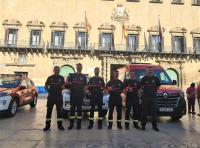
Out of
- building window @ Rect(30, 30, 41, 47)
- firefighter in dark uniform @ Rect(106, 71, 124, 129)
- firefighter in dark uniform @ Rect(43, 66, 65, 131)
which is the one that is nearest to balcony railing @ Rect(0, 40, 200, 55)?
building window @ Rect(30, 30, 41, 47)

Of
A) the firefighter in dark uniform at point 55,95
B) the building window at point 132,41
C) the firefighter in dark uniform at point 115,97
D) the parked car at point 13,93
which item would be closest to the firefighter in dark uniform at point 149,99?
the firefighter in dark uniform at point 115,97

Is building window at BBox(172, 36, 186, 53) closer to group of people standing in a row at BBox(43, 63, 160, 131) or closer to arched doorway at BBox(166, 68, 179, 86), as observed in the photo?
arched doorway at BBox(166, 68, 179, 86)

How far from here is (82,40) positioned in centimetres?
3591

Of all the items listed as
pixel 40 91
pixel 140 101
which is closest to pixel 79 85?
pixel 140 101

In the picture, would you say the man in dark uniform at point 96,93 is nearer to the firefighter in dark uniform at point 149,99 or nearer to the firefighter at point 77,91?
the firefighter at point 77,91

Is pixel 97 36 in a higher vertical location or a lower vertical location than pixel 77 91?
higher

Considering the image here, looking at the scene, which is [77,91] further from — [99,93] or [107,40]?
[107,40]

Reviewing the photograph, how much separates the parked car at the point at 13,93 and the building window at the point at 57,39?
20413mm

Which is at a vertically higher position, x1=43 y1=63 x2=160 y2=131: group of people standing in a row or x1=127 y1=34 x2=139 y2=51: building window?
x1=127 y1=34 x2=139 y2=51: building window

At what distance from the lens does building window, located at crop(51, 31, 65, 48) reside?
3538 centimetres

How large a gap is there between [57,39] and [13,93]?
24.0 m

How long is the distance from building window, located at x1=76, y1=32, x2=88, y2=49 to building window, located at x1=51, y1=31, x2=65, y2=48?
167cm

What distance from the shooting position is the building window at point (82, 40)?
1401 inches

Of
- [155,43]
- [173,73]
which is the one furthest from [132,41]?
[173,73]
